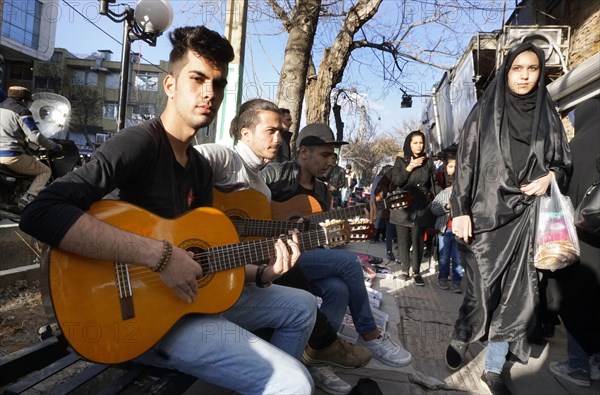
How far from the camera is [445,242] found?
18.4 feet

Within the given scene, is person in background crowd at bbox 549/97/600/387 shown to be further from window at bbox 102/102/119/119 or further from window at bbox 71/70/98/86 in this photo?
window at bbox 71/70/98/86

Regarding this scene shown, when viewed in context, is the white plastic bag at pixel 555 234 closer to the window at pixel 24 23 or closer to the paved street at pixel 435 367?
the paved street at pixel 435 367

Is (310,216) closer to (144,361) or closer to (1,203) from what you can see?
(144,361)

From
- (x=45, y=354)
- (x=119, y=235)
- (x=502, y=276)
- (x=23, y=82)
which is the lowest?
(x=45, y=354)

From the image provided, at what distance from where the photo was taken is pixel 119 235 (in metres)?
1.44

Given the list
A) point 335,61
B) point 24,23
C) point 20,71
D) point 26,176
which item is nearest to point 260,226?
point 26,176

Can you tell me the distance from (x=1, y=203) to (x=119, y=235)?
5.11 m

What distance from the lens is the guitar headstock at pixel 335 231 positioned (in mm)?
2303

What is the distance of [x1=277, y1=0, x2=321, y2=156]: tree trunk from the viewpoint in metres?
6.86

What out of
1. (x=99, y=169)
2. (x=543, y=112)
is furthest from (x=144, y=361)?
(x=543, y=112)

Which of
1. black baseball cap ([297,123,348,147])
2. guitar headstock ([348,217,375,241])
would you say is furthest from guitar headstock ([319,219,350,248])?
black baseball cap ([297,123,348,147])

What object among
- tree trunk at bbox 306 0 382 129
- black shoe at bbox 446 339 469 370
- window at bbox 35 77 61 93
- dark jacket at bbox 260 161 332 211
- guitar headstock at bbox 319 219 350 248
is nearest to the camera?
guitar headstock at bbox 319 219 350 248

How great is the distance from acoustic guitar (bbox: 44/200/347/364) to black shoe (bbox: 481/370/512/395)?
183 cm

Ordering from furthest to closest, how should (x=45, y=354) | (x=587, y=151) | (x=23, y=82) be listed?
(x=23, y=82) < (x=587, y=151) < (x=45, y=354)
